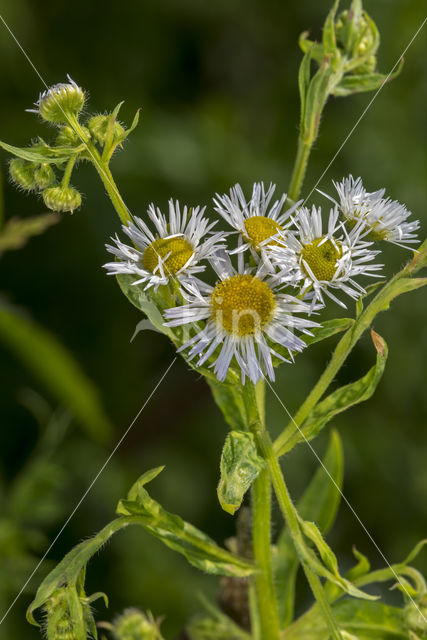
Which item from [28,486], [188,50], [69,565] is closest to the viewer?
[69,565]

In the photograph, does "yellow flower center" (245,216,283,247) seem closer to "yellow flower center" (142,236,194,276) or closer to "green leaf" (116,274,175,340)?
"yellow flower center" (142,236,194,276)

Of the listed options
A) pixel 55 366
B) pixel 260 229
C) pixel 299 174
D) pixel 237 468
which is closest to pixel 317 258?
pixel 260 229

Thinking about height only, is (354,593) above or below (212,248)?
below

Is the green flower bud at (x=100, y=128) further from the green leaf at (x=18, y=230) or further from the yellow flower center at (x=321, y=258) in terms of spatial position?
the green leaf at (x=18, y=230)

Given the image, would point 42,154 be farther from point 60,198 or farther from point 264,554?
point 264,554

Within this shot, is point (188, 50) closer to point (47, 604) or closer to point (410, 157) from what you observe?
point (410, 157)

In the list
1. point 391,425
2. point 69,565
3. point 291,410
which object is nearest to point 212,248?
point 69,565

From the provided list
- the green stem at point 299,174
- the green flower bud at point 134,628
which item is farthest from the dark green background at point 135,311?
the green stem at point 299,174
